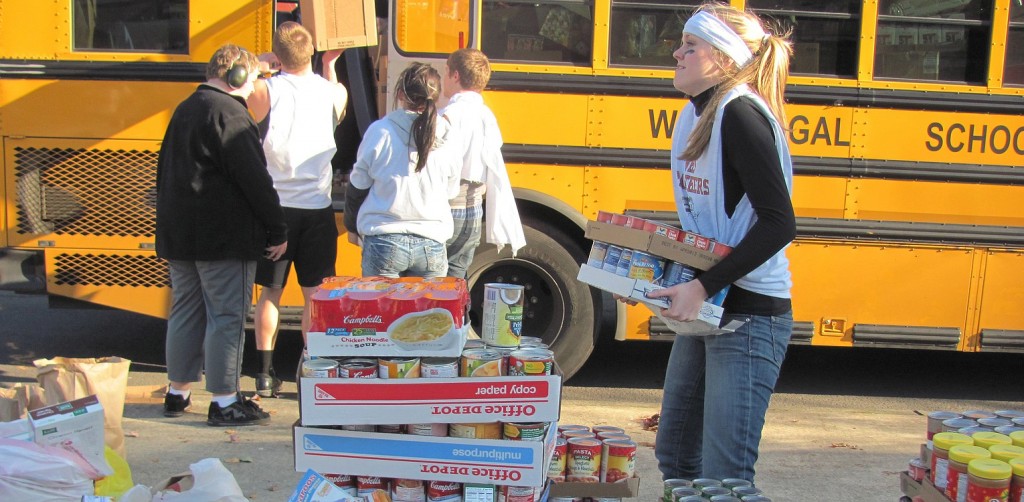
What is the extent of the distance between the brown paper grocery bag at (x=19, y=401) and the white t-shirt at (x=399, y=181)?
147 cm

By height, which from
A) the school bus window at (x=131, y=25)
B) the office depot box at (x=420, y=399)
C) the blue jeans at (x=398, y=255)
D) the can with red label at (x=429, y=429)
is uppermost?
A: the school bus window at (x=131, y=25)

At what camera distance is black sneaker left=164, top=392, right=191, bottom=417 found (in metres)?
4.74

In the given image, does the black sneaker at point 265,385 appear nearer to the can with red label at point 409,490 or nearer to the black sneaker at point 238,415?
the black sneaker at point 238,415

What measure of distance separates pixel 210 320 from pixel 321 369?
2158 mm

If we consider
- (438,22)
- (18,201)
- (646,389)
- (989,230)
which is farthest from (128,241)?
(989,230)

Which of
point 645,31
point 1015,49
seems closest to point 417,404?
point 645,31

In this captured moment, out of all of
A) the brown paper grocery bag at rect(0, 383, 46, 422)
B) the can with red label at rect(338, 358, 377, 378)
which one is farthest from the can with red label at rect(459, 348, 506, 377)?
the brown paper grocery bag at rect(0, 383, 46, 422)

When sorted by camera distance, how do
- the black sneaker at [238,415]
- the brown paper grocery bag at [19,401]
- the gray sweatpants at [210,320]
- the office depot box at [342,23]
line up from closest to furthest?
the brown paper grocery bag at [19,401] < the gray sweatpants at [210,320] < the black sneaker at [238,415] < the office depot box at [342,23]

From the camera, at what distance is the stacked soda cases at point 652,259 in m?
2.52

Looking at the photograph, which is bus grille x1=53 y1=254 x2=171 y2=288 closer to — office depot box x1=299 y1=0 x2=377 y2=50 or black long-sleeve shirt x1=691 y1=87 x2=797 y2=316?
office depot box x1=299 y1=0 x2=377 y2=50

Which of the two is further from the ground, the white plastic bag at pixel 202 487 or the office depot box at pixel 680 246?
the office depot box at pixel 680 246

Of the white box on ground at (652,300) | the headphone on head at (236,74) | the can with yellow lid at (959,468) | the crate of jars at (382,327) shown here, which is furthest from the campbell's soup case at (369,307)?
the headphone on head at (236,74)

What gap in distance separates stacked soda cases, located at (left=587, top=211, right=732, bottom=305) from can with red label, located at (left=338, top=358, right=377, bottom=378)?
661mm

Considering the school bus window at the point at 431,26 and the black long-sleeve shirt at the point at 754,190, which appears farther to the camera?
the school bus window at the point at 431,26
